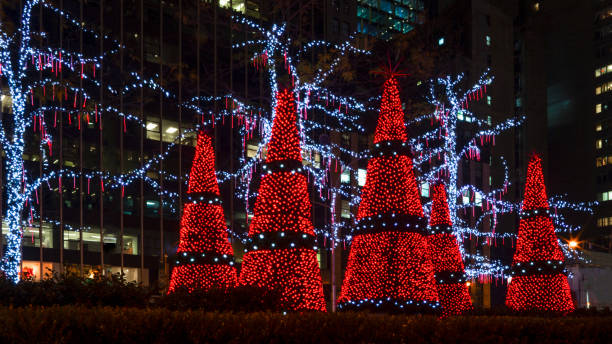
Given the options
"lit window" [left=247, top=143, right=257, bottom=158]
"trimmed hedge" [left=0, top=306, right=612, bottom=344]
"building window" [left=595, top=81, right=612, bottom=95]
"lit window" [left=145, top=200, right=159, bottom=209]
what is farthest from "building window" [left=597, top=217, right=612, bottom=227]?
"trimmed hedge" [left=0, top=306, right=612, bottom=344]

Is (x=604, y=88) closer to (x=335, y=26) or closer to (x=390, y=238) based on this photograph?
(x=335, y=26)

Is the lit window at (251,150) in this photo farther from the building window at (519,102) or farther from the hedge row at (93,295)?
the building window at (519,102)

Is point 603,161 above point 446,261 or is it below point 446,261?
above

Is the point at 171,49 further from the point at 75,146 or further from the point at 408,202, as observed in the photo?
the point at 408,202

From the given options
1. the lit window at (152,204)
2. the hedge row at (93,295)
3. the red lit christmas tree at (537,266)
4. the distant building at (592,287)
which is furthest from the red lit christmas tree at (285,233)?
the distant building at (592,287)

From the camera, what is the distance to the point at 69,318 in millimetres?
8336

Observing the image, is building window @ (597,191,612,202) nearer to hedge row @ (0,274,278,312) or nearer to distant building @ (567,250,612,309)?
distant building @ (567,250,612,309)

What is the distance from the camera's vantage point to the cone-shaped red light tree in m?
15.4

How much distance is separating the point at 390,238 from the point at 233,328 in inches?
315

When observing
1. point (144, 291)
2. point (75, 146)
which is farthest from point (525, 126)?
point (144, 291)

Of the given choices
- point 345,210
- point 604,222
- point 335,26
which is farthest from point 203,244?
point 604,222

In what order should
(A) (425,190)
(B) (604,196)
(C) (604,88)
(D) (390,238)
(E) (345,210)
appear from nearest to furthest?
(D) (390,238) → (E) (345,210) → (A) (425,190) → (B) (604,196) → (C) (604,88)

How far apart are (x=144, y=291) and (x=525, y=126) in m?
77.9

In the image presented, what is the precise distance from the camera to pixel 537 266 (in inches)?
784
